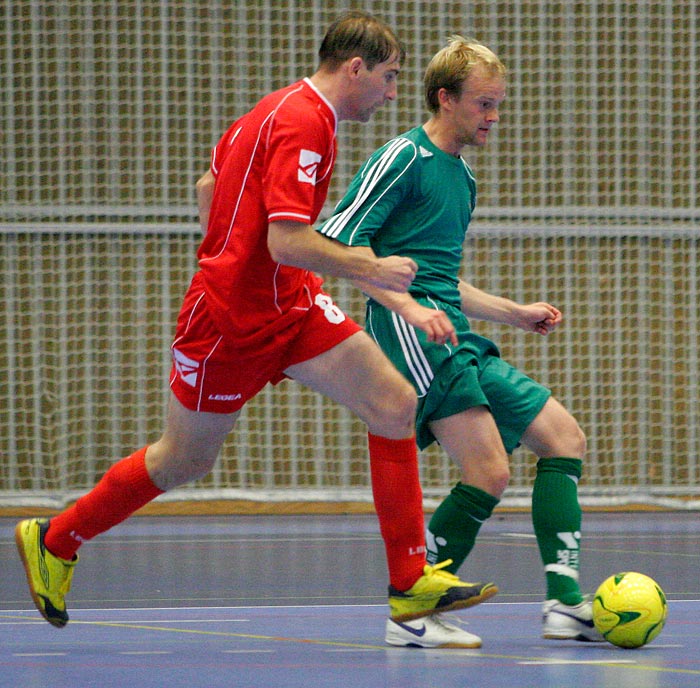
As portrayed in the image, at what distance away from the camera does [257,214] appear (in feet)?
9.64

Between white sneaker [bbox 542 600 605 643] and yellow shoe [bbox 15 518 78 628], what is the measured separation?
1.09 m

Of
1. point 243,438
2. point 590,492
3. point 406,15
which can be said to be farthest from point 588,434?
point 406,15

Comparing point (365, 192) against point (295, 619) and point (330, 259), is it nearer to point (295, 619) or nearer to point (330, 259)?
point (330, 259)

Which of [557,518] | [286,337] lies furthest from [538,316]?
[286,337]

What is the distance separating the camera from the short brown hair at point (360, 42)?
2.98 meters

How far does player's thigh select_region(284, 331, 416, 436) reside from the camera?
2.99 m

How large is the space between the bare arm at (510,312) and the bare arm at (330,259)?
620 millimetres

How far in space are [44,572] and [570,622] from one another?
119cm

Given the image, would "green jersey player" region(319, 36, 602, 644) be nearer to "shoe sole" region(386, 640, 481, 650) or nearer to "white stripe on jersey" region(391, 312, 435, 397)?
"white stripe on jersey" region(391, 312, 435, 397)

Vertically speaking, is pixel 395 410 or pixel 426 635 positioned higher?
pixel 395 410

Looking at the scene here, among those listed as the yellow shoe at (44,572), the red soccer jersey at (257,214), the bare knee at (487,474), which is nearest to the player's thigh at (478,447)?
the bare knee at (487,474)

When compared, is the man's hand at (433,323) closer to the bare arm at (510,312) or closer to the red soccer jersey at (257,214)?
the red soccer jersey at (257,214)

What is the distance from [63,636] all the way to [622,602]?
1278 millimetres

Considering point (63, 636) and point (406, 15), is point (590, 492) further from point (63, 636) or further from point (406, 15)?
point (63, 636)
